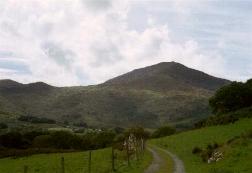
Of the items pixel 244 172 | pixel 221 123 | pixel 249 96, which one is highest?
pixel 249 96

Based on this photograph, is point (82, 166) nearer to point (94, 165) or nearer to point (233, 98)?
point (94, 165)

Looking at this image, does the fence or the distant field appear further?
the fence

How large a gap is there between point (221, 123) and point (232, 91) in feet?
81.4

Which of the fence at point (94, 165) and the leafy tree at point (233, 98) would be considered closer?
the fence at point (94, 165)

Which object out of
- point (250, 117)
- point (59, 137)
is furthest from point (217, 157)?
point (59, 137)

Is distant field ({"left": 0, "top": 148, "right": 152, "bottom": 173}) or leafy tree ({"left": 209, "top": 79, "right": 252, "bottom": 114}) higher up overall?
leafy tree ({"left": 209, "top": 79, "right": 252, "bottom": 114})

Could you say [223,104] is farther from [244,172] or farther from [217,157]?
[244,172]

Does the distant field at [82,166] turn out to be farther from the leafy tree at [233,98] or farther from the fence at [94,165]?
the leafy tree at [233,98]

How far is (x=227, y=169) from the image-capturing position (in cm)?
3688

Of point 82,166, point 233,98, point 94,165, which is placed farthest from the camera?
point 233,98

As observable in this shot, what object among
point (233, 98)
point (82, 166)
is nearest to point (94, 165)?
point (82, 166)

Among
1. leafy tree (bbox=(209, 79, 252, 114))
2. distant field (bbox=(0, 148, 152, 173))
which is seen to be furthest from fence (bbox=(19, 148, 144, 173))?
leafy tree (bbox=(209, 79, 252, 114))

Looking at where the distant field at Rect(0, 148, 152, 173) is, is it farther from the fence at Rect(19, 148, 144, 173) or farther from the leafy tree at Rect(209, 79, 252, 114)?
the leafy tree at Rect(209, 79, 252, 114)

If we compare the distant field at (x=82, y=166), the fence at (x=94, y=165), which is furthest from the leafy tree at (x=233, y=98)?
the fence at (x=94, y=165)
